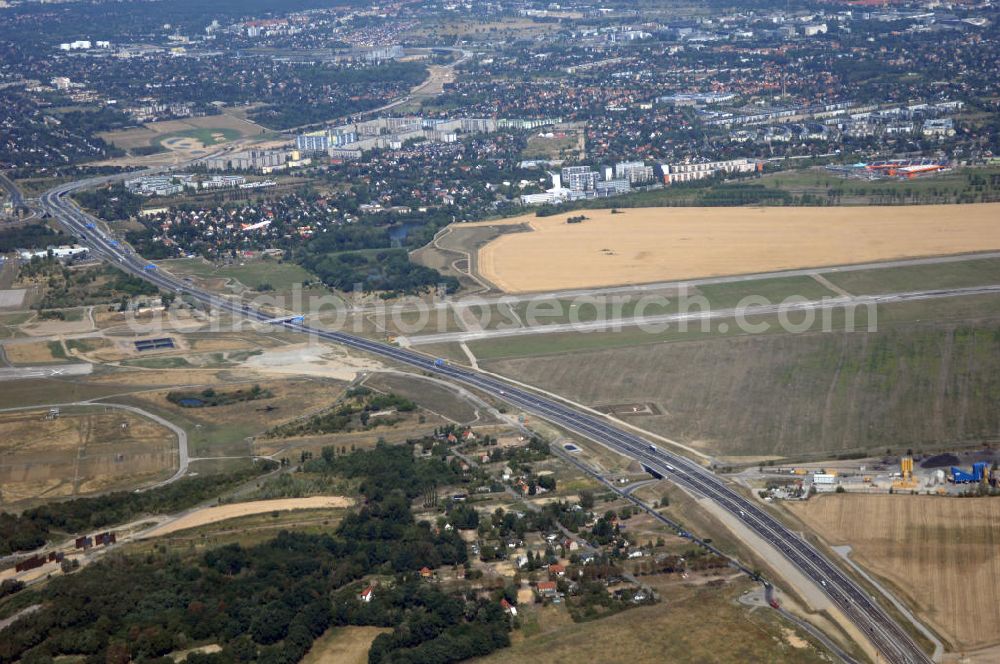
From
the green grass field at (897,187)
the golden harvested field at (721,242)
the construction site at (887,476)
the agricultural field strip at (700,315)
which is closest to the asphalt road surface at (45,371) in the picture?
the agricultural field strip at (700,315)

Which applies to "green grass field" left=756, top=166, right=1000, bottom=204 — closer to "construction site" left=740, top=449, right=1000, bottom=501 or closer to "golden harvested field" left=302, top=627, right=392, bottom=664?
"construction site" left=740, top=449, right=1000, bottom=501

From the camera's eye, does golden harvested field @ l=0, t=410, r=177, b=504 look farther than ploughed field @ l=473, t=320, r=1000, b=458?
No

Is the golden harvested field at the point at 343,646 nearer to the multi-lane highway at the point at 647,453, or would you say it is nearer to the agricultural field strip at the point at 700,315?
the multi-lane highway at the point at 647,453

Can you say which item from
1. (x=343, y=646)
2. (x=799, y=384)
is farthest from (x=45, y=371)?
(x=799, y=384)

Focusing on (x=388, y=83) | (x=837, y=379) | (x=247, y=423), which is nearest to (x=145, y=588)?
(x=247, y=423)

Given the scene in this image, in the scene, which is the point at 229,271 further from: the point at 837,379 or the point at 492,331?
the point at 837,379

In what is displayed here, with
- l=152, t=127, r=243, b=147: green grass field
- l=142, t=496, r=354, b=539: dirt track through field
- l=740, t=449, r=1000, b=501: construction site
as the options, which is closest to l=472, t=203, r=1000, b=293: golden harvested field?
l=740, t=449, r=1000, b=501: construction site
